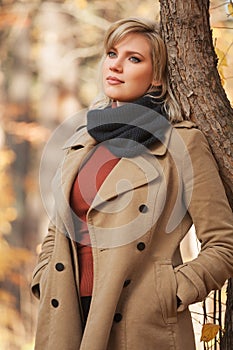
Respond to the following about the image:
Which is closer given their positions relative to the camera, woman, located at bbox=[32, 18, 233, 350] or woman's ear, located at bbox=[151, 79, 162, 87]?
woman, located at bbox=[32, 18, 233, 350]

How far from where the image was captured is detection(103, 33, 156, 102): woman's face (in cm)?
255

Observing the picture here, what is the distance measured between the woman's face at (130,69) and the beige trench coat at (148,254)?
17cm

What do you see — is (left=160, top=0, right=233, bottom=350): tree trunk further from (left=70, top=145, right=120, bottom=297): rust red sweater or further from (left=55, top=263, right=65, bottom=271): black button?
(left=55, top=263, right=65, bottom=271): black button

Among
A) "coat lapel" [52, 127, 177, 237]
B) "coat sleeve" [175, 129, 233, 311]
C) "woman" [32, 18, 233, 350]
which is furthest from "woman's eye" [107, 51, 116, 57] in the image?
"coat sleeve" [175, 129, 233, 311]

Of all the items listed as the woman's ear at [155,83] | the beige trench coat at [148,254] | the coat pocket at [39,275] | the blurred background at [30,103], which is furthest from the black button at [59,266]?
the blurred background at [30,103]

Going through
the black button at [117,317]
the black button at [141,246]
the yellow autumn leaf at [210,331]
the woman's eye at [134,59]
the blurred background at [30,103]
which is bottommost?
the yellow autumn leaf at [210,331]

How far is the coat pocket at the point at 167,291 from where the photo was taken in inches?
92.3

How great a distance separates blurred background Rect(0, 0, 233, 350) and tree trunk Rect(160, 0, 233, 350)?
4.70m

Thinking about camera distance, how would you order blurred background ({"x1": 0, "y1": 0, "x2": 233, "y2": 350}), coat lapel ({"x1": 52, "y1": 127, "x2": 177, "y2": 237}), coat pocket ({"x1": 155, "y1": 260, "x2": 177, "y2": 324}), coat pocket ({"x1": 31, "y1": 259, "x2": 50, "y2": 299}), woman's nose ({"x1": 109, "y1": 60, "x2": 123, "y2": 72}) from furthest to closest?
1. blurred background ({"x1": 0, "y1": 0, "x2": 233, "y2": 350})
2. coat pocket ({"x1": 31, "y1": 259, "x2": 50, "y2": 299})
3. woman's nose ({"x1": 109, "y1": 60, "x2": 123, "y2": 72})
4. coat lapel ({"x1": 52, "y1": 127, "x2": 177, "y2": 237})
5. coat pocket ({"x1": 155, "y1": 260, "x2": 177, "y2": 324})

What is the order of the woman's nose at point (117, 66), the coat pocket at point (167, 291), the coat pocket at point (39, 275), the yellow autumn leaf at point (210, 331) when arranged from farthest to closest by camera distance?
the yellow autumn leaf at point (210, 331), the coat pocket at point (39, 275), the woman's nose at point (117, 66), the coat pocket at point (167, 291)

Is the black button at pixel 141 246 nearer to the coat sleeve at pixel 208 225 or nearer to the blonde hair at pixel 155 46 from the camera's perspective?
the coat sleeve at pixel 208 225

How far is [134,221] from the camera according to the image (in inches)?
94.9

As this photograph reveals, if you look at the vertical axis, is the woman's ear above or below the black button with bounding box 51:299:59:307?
above

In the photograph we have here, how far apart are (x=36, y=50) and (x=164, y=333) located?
5.73 meters
